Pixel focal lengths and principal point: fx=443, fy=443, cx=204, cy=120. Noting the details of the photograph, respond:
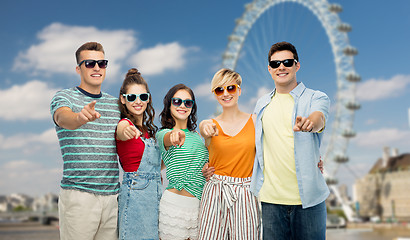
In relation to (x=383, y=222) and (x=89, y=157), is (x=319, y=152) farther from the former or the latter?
(x=383, y=222)

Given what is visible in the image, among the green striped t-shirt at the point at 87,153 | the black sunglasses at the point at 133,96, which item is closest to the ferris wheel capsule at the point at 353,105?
the black sunglasses at the point at 133,96

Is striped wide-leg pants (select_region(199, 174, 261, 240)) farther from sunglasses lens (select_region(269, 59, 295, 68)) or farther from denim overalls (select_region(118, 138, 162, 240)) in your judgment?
sunglasses lens (select_region(269, 59, 295, 68))

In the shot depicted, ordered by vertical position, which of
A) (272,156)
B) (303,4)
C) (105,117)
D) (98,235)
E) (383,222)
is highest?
(303,4)

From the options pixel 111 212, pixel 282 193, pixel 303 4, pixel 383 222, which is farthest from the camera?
pixel 383 222

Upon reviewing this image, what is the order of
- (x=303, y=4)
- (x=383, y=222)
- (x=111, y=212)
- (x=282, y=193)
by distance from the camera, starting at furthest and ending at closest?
1. (x=383, y=222)
2. (x=303, y=4)
3. (x=111, y=212)
4. (x=282, y=193)

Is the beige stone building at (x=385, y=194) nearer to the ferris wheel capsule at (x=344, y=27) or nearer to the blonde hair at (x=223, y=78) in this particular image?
the ferris wheel capsule at (x=344, y=27)

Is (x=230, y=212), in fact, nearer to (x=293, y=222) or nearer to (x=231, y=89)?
(x=293, y=222)

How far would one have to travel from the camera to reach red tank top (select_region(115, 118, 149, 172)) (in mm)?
3201

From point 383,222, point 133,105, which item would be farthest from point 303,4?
point 383,222

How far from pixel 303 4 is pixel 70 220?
77.7ft

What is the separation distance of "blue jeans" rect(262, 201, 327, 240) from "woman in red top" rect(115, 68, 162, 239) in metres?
0.81

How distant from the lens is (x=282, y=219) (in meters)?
2.94

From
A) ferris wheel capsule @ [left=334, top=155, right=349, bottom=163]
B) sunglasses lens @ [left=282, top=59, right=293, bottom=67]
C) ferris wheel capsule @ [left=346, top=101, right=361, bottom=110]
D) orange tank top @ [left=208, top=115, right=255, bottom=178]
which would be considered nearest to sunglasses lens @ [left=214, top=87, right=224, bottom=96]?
orange tank top @ [left=208, top=115, right=255, bottom=178]

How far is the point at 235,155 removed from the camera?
3135 millimetres
